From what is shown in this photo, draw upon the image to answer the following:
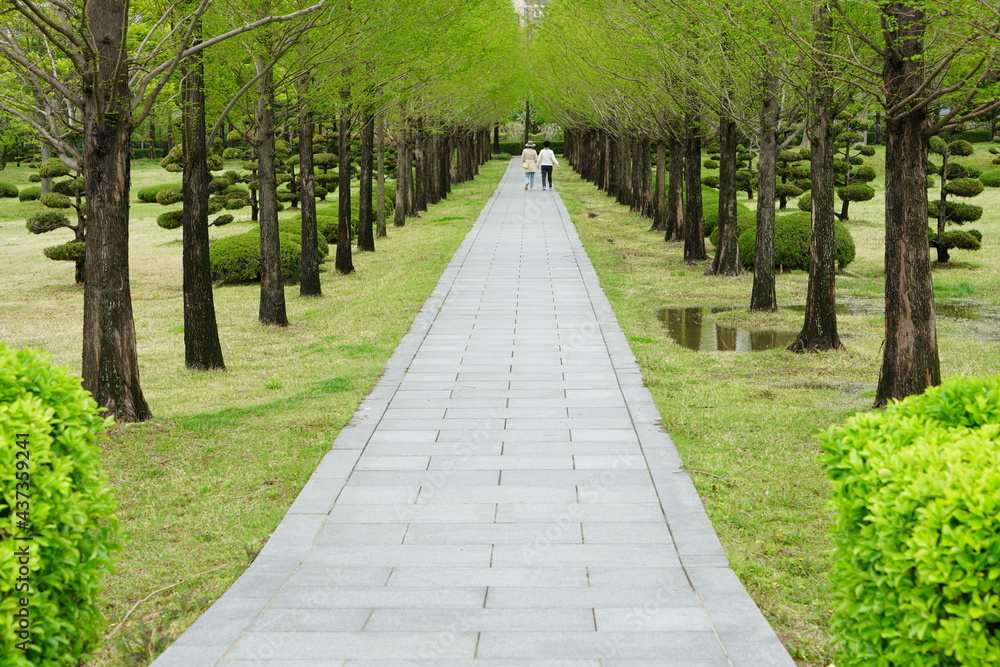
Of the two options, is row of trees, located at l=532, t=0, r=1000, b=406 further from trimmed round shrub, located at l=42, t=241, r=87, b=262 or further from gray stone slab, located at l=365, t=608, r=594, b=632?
trimmed round shrub, located at l=42, t=241, r=87, b=262

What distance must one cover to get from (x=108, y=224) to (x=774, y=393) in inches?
275

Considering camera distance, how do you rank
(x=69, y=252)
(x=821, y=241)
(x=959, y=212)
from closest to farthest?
(x=821, y=241)
(x=69, y=252)
(x=959, y=212)

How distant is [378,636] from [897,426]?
8.74ft

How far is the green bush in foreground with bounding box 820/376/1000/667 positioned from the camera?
321 centimetres

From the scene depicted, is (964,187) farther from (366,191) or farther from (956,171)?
(366,191)

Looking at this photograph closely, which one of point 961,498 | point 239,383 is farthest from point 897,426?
point 239,383

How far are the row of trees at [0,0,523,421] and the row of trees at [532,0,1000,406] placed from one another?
407cm

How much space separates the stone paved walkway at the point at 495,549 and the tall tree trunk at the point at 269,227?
4880 millimetres

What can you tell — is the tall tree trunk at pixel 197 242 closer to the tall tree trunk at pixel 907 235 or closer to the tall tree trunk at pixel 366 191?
the tall tree trunk at pixel 907 235

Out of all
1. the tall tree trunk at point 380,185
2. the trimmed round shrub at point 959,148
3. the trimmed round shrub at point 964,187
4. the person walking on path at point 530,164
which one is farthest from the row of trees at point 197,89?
the person walking on path at point 530,164

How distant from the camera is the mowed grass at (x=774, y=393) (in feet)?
19.1

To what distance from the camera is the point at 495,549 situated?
20.0 feet

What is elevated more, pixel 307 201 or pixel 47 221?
pixel 307 201

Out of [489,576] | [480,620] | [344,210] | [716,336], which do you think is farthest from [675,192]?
[480,620]
